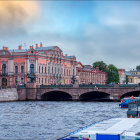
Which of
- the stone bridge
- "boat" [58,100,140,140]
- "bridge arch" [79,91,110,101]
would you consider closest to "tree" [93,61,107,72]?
"bridge arch" [79,91,110,101]

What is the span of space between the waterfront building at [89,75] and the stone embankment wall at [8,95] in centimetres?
3869

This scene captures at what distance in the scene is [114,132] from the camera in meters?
15.8

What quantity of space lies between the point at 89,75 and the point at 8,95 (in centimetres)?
5666

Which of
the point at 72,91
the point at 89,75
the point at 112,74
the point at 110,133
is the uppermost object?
the point at 112,74

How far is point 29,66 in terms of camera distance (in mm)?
85125

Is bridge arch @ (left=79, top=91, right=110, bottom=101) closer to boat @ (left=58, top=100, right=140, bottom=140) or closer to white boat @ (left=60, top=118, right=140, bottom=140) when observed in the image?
Answer: boat @ (left=58, top=100, right=140, bottom=140)

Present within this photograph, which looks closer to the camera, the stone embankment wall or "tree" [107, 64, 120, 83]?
the stone embankment wall

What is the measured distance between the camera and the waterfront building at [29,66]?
8500cm

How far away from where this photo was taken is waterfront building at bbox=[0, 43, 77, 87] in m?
85.0

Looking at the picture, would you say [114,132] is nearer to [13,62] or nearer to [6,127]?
[6,127]

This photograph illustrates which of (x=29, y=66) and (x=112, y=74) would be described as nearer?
(x=29, y=66)

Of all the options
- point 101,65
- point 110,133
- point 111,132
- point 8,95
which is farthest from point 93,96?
point 110,133

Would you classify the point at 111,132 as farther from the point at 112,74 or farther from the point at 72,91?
the point at 112,74

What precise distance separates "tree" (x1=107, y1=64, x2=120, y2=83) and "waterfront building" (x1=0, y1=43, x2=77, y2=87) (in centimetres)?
4515
